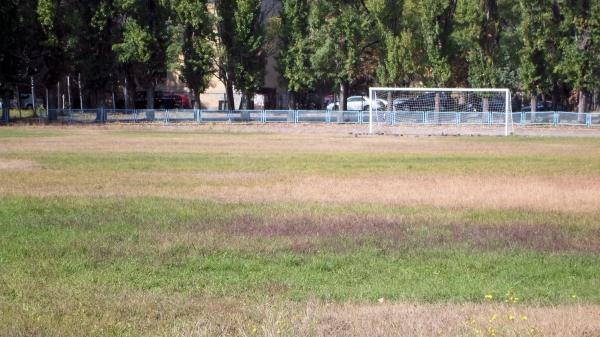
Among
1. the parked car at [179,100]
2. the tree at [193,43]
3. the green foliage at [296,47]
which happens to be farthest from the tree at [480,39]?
the parked car at [179,100]

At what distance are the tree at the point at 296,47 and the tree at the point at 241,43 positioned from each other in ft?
6.93

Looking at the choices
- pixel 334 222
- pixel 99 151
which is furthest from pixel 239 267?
pixel 99 151

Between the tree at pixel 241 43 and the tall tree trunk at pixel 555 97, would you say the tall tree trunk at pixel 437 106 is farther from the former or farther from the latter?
the tree at pixel 241 43

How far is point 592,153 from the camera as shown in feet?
99.9

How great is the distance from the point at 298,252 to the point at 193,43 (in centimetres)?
5052

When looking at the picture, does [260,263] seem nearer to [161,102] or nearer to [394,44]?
[394,44]

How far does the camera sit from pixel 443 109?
53.9 metres

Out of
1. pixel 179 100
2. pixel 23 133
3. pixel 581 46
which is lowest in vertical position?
pixel 23 133

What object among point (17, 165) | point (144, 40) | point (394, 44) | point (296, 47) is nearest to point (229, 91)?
point (296, 47)

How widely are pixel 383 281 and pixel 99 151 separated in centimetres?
2330

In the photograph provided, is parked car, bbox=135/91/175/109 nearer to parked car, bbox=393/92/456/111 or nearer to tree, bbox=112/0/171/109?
tree, bbox=112/0/171/109

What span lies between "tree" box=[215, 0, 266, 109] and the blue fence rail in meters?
2.98

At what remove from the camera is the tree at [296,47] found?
199 ft

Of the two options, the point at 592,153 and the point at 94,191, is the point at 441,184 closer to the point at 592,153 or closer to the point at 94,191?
the point at 94,191
